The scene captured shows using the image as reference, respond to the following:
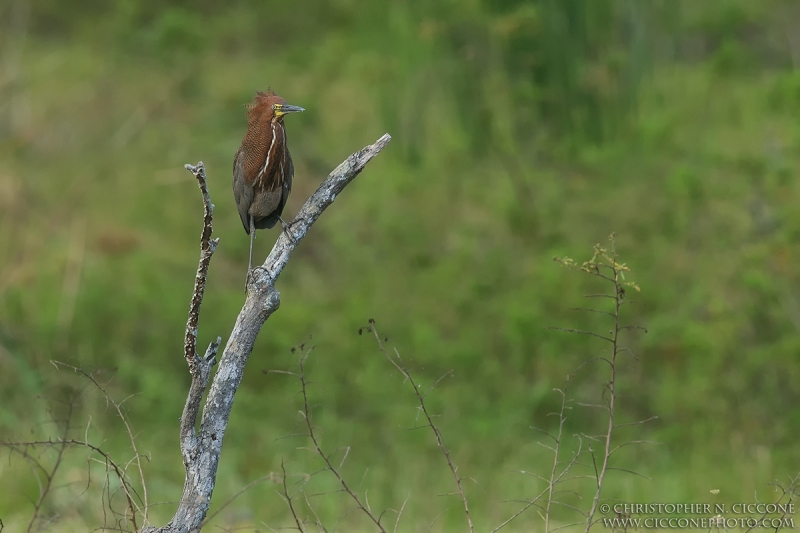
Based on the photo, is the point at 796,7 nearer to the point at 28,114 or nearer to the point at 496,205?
the point at 496,205

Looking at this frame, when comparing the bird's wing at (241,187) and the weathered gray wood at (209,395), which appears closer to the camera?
the weathered gray wood at (209,395)

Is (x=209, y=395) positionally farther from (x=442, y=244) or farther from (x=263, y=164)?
(x=442, y=244)

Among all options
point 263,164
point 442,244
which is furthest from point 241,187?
point 442,244

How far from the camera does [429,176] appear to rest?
24.2 feet

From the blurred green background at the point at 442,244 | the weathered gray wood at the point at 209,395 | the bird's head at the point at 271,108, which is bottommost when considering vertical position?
the blurred green background at the point at 442,244

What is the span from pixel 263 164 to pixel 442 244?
4021 millimetres

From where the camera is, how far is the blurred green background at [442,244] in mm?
5281

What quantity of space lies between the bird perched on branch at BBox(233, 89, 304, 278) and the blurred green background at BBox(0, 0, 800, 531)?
56.4 inches

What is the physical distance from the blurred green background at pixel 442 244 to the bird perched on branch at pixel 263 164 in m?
1.43

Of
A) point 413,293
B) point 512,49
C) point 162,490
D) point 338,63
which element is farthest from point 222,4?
point 162,490

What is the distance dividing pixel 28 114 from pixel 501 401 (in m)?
4.83

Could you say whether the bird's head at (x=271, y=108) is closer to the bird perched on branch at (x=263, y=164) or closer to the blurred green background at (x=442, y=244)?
the bird perched on branch at (x=263, y=164)

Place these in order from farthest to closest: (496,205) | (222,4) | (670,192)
→ (222,4) < (496,205) < (670,192)

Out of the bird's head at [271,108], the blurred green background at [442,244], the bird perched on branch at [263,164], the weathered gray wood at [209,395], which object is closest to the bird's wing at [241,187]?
the bird perched on branch at [263,164]
